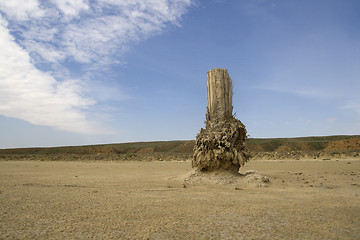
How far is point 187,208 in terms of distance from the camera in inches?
199

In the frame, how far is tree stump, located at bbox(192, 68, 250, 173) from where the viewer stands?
936cm

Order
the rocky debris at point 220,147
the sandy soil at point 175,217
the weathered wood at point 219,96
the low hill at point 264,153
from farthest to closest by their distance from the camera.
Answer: the low hill at point 264,153 → the weathered wood at point 219,96 → the rocky debris at point 220,147 → the sandy soil at point 175,217

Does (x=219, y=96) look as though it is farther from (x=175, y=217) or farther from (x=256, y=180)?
(x=175, y=217)

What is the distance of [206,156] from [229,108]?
215 cm

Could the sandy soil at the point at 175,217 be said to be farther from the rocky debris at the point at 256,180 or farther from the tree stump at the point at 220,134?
the tree stump at the point at 220,134

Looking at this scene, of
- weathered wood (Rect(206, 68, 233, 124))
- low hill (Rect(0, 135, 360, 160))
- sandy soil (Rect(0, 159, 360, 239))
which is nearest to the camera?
sandy soil (Rect(0, 159, 360, 239))

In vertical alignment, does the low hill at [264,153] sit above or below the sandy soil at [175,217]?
above

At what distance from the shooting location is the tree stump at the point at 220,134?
936 centimetres

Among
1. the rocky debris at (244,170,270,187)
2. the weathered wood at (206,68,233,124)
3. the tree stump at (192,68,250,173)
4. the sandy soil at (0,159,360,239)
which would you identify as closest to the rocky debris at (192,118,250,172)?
the tree stump at (192,68,250,173)

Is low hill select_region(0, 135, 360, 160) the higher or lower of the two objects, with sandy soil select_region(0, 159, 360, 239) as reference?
higher

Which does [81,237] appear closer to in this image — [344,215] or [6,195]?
[6,195]

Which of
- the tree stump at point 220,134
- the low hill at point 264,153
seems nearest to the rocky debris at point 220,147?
the tree stump at point 220,134

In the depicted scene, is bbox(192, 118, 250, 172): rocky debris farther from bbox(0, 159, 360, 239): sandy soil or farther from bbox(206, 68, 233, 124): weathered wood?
bbox(0, 159, 360, 239): sandy soil

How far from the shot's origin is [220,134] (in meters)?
9.45
